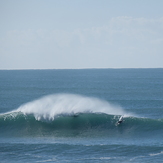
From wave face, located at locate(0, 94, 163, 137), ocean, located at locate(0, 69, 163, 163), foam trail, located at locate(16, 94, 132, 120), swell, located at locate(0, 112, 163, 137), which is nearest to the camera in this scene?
ocean, located at locate(0, 69, 163, 163)

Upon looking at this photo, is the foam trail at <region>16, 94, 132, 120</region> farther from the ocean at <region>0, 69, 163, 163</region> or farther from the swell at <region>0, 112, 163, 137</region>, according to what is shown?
the swell at <region>0, 112, 163, 137</region>

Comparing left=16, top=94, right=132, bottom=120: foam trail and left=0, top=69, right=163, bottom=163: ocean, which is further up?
left=16, top=94, right=132, bottom=120: foam trail

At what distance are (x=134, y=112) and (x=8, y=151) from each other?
840 inches

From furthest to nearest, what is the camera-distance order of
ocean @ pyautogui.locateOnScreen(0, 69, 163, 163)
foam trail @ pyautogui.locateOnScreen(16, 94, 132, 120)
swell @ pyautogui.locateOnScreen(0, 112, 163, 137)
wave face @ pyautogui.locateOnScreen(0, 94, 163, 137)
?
foam trail @ pyautogui.locateOnScreen(16, 94, 132, 120) < wave face @ pyautogui.locateOnScreen(0, 94, 163, 137) < swell @ pyautogui.locateOnScreen(0, 112, 163, 137) < ocean @ pyautogui.locateOnScreen(0, 69, 163, 163)

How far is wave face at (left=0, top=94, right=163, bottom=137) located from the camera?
1105 inches

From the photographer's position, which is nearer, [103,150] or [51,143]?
[103,150]

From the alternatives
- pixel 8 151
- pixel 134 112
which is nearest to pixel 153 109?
pixel 134 112

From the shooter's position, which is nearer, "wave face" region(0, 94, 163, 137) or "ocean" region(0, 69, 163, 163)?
"ocean" region(0, 69, 163, 163)

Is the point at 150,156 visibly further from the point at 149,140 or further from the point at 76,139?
the point at 76,139

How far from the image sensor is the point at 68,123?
29.9 m

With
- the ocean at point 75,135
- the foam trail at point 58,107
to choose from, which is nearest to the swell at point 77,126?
the ocean at point 75,135

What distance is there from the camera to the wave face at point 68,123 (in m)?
28.1

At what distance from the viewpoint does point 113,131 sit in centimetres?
2816

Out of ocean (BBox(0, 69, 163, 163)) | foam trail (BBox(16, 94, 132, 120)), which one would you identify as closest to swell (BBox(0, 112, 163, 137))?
ocean (BBox(0, 69, 163, 163))
